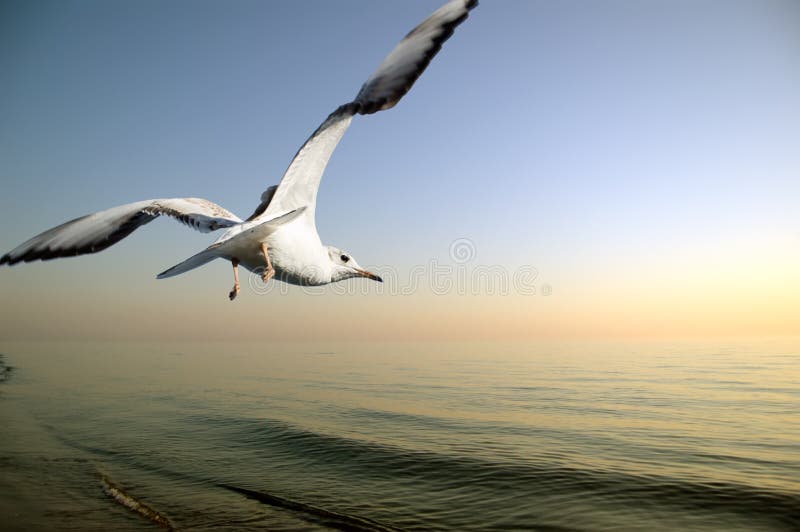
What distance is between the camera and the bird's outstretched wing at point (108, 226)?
598 centimetres

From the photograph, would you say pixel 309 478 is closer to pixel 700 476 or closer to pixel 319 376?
pixel 700 476

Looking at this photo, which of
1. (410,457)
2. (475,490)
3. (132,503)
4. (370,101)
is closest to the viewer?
(370,101)

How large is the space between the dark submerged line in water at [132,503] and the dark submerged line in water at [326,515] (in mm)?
1293

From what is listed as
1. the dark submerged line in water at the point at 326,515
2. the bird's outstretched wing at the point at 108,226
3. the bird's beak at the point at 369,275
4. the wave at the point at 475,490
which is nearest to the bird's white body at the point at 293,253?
the bird's outstretched wing at the point at 108,226

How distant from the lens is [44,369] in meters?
30.2

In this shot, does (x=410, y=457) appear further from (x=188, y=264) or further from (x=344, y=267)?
(x=188, y=264)

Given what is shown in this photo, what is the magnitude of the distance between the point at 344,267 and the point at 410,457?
15.6 ft

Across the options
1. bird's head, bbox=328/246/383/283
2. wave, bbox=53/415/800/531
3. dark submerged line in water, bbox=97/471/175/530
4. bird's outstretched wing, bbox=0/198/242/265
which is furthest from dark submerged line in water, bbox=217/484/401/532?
bird's outstretched wing, bbox=0/198/242/265

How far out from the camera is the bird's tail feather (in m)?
5.41

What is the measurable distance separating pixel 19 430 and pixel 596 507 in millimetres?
12344

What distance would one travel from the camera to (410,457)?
1052 cm

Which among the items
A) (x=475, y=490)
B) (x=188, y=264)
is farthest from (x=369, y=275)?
(x=475, y=490)

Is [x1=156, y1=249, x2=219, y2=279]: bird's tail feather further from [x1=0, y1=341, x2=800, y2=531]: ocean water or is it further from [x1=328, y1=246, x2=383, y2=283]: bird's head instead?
[x1=0, y1=341, x2=800, y2=531]: ocean water

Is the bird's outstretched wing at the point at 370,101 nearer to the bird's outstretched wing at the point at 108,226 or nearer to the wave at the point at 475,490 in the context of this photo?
the bird's outstretched wing at the point at 108,226
